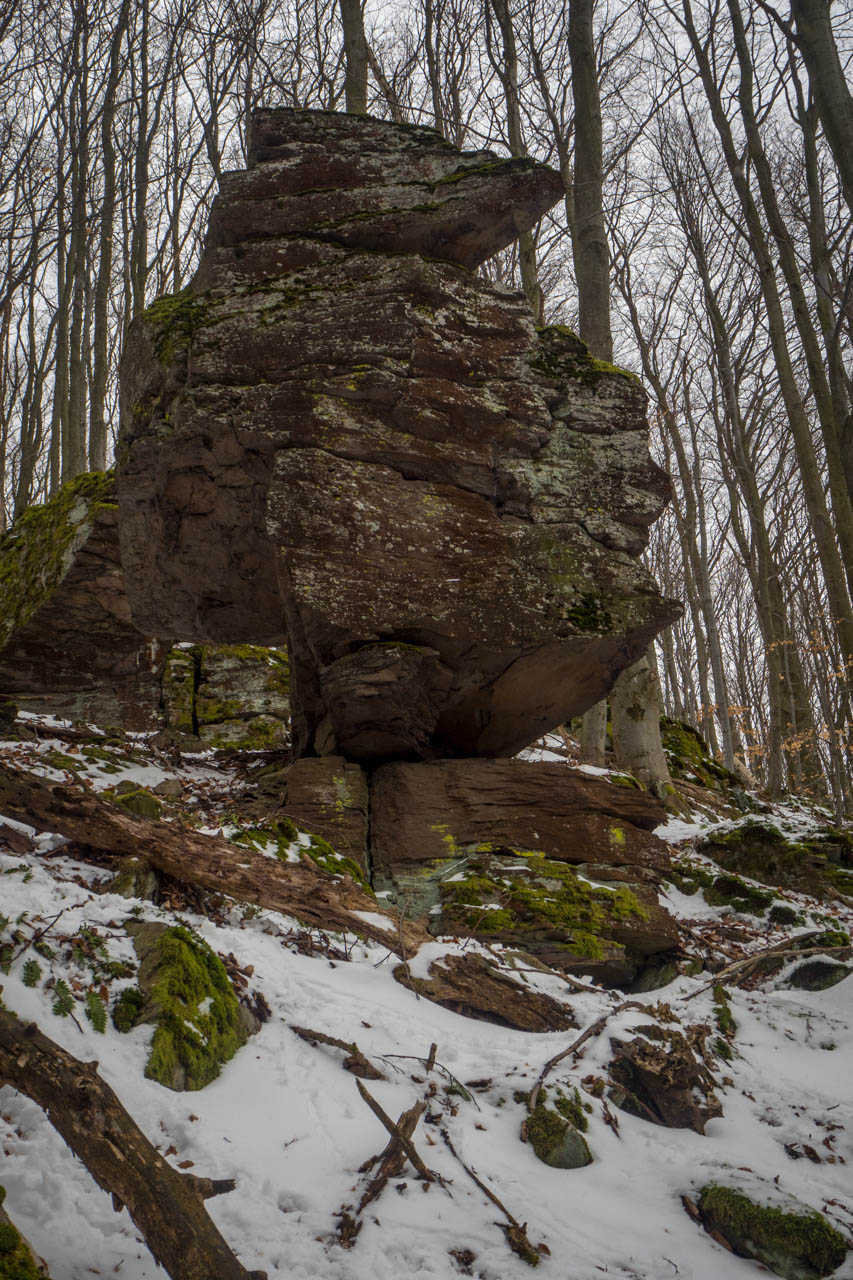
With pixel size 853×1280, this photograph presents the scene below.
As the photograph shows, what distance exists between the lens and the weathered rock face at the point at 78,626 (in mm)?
7758

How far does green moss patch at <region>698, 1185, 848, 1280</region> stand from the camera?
7.59 feet

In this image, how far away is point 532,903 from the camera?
4848mm

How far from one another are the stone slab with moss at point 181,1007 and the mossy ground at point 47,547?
5.62m

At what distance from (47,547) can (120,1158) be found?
7533 millimetres

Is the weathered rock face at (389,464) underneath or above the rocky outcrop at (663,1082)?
above

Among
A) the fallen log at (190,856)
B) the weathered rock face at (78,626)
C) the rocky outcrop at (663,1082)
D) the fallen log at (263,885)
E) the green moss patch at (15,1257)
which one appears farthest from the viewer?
the weathered rock face at (78,626)

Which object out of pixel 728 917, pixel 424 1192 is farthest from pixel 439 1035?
pixel 728 917

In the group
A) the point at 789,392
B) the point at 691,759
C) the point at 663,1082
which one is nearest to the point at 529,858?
the point at 663,1082

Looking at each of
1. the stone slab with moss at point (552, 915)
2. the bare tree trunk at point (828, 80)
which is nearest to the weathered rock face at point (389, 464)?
the stone slab with moss at point (552, 915)

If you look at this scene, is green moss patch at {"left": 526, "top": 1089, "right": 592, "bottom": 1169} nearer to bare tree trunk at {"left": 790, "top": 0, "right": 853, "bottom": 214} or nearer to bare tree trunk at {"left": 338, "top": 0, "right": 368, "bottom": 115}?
bare tree trunk at {"left": 790, "top": 0, "right": 853, "bottom": 214}

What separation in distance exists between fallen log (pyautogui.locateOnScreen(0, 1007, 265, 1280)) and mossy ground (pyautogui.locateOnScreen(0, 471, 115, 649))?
6.60 m

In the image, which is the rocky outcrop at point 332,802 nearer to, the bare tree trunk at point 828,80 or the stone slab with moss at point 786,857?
the stone slab with moss at point 786,857

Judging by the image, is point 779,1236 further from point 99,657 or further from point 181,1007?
point 99,657

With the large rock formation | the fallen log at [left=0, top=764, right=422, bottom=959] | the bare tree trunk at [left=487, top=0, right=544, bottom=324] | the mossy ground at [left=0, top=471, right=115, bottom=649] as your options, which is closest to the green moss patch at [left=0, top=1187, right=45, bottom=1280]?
the fallen log at [left=0, top=764, right=422, bottom=959]
